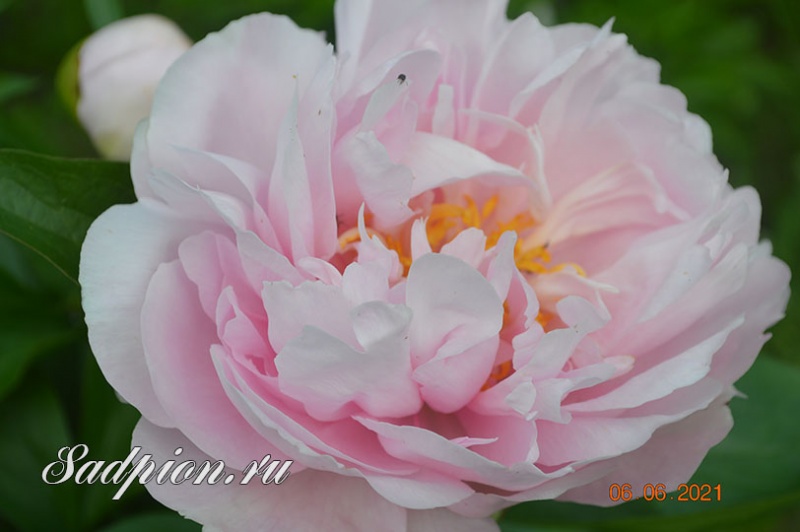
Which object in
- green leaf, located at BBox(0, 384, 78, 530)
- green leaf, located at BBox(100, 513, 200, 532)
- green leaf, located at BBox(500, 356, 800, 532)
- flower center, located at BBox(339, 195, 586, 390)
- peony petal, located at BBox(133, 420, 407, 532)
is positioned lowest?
green leaf, located at BBox(500, 356, 800, 532)

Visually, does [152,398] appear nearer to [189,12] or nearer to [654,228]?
[654,228]

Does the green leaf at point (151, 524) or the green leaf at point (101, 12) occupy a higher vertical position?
the green leaf at point (101, 12)

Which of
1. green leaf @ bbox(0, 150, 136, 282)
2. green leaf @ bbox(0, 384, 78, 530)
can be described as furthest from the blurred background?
green leaf @ bbox(0, 150, 136, 282)

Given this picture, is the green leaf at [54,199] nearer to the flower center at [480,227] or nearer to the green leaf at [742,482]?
the flower center at [480,227]

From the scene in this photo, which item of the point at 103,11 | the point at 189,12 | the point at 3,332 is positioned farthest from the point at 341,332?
the point at 189,12

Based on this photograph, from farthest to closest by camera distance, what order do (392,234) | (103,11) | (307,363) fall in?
(103,11) → (392,234) → (307,363)
